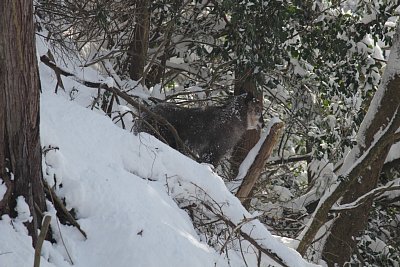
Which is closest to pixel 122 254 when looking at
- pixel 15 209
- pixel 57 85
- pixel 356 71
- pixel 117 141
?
pixel 15 209

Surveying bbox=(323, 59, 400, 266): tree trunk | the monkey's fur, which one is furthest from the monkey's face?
bbox=(323, 59, 400, 266): tree trunk

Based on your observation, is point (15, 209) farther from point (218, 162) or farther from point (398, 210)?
point (398, 210)

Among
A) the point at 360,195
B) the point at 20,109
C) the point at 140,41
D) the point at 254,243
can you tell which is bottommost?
the point at 360,195

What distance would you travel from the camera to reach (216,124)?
7.36m

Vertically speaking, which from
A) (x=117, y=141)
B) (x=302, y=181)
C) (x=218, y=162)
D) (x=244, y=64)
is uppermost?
(x=244, y=64)

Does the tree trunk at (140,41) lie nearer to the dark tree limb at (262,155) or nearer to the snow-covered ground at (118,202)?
the dark tree limb at (262,155)

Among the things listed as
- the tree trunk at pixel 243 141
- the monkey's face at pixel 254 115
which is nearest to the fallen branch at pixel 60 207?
the tree trunk at pixel 243 141

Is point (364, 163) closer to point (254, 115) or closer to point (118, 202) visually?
point (254, 115)

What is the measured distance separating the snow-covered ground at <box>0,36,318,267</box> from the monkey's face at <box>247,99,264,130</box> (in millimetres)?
3536

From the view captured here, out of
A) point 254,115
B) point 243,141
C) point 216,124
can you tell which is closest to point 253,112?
point 254,115

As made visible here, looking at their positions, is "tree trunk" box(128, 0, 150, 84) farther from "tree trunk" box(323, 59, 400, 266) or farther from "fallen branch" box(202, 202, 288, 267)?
"fallen branch" box(202, 202, 288, 267)

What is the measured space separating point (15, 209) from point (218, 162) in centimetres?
464

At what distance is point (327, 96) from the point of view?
22.6ft

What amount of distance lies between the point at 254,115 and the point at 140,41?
1.65m
